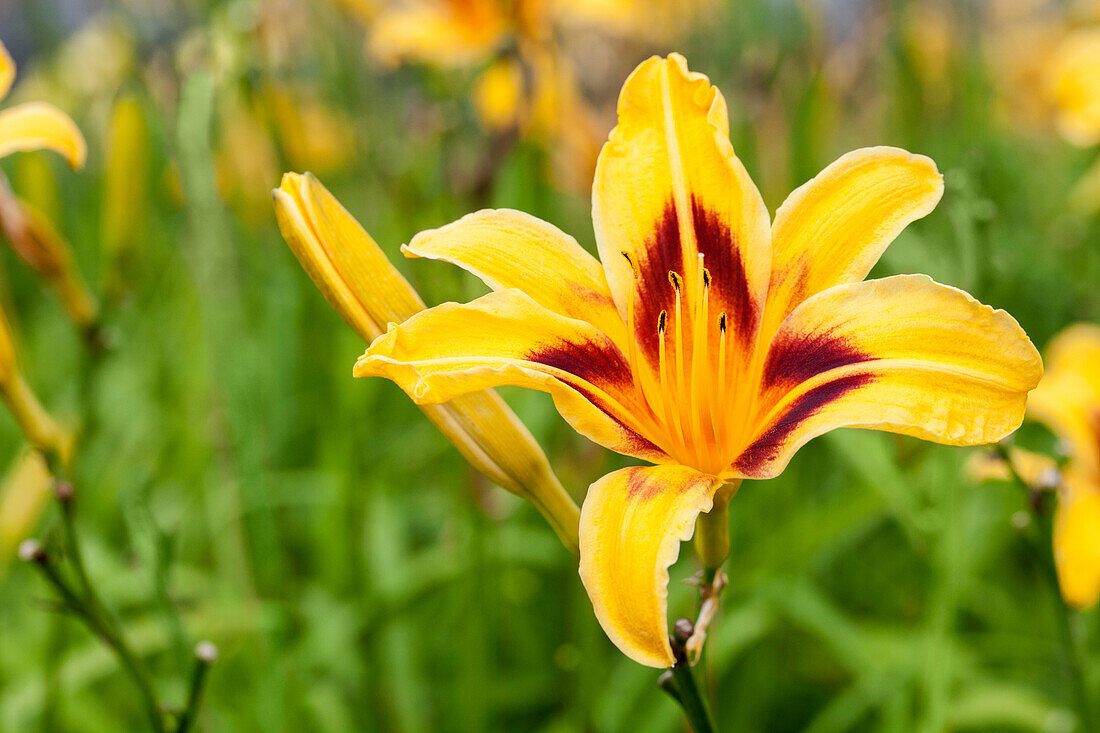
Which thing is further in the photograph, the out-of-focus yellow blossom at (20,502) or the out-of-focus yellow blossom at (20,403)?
the out-of-focus yellow blossom at (20,502)

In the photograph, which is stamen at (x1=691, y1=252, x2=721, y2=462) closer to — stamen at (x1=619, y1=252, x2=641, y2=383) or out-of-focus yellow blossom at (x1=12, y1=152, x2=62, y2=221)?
stamen at (x1=619, y1=252, x2=641, y2=383)

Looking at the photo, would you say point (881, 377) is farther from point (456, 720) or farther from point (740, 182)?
point (456, 720)

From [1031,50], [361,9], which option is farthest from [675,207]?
[1031,50]

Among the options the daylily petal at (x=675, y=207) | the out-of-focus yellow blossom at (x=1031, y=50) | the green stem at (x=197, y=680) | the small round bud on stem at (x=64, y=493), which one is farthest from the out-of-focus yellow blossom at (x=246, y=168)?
the out-of-focus yellow blossom at (x=1031, y=50)

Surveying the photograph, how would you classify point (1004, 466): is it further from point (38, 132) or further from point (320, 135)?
point (320, 135)

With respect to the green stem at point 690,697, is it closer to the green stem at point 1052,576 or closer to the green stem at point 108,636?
the green stem at point 1052,576

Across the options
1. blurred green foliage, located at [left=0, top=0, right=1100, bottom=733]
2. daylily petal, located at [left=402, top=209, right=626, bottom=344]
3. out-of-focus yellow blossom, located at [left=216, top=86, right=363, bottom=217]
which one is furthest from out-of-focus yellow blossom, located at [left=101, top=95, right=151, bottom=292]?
daylily petal, located at [left=402, top=209, right=626, bottom=344]
